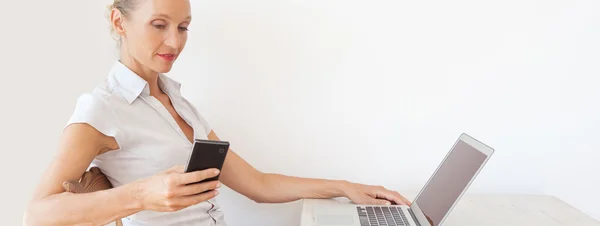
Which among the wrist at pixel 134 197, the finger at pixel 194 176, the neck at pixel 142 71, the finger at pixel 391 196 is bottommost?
the wrist at pixel 134 197

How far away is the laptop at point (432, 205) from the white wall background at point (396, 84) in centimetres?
28

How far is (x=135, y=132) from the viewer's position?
3.76ft

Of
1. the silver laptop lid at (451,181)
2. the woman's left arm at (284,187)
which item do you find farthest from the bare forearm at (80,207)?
the silver laptop lid at (451,181)

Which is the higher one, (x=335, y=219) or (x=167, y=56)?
(x=167, y=56)

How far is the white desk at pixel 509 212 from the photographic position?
1.29m

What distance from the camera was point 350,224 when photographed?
1220 mm

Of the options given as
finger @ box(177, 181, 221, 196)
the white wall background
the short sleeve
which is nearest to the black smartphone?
finger @ box(177, 181, 221, 196)

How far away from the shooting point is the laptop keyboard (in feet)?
4.04

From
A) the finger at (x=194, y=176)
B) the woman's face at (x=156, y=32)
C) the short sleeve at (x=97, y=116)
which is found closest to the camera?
the finger at (x=194, y=176)

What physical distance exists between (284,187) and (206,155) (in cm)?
57

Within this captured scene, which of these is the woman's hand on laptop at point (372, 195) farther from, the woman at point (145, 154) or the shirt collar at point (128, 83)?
the shirt collar at point (128, 83)

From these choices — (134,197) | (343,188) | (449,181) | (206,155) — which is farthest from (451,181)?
(134,197)

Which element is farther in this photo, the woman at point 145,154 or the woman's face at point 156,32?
the woman's face at point 156,32

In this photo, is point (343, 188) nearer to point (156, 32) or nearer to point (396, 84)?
A: point (396, 84)
